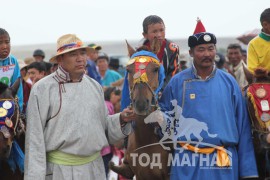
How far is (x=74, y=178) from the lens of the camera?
21.9 feet

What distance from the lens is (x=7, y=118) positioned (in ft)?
22.9

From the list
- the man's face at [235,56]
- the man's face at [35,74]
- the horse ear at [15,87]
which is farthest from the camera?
the man's face at [235,56]

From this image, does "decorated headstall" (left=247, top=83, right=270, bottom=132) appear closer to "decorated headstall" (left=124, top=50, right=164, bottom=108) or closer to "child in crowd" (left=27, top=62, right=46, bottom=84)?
"decorated headstall" (left=124, top=50, right=164, bottom=108)

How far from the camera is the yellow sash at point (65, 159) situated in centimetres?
671

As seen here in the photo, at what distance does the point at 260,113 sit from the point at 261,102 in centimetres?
13

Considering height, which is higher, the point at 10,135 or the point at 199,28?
the point at 199,28

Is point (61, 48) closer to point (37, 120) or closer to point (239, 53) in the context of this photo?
point (37, 120)

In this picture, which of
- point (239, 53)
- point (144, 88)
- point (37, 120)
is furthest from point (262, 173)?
point (239, 53)

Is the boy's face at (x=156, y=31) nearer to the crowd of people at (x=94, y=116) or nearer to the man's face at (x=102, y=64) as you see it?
the crowd of people at (x=94, y=116)

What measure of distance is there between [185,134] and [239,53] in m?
7.17

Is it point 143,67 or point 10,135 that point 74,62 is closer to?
point 143,67

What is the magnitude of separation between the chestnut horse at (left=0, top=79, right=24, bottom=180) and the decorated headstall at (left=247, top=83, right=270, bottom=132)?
2652 mm

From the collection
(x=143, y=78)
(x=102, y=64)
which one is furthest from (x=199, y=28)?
(x=102, y=64)

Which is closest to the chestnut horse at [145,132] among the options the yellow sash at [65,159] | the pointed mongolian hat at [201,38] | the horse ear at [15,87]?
the pointed mongolian hat at [201,38]
